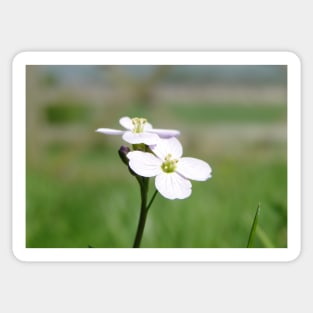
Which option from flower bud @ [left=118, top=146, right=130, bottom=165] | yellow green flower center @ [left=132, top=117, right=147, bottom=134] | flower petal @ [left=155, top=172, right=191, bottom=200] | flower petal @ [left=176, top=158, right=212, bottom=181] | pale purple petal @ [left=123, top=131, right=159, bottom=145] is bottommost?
flower petal @ [left=155, top=172, right=191, bottom=200]

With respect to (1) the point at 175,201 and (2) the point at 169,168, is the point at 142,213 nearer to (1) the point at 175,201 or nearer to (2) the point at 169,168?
(2) the point at 169,168

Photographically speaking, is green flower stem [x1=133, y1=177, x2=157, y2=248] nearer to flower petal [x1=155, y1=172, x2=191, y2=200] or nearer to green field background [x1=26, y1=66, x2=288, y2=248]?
flower petal [x1=155, y1=172, x2=191, y2=200]

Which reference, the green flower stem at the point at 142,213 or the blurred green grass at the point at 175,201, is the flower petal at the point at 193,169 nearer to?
the green flower stem at the point at 142,213

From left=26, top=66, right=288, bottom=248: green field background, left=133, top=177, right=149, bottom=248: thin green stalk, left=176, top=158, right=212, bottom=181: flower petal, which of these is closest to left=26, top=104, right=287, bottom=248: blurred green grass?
left=26, top=66, right=288, bottom=248: green field background

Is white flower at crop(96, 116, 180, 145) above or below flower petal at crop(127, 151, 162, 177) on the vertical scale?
above

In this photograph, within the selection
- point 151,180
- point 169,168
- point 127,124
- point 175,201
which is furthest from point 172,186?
point 175,201

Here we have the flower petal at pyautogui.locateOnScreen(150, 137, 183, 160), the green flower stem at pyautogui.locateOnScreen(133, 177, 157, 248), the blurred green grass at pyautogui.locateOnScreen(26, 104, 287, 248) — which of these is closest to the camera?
the green flower stem at pyautogui.locateOnScreen(133, 177, 157, 248)
